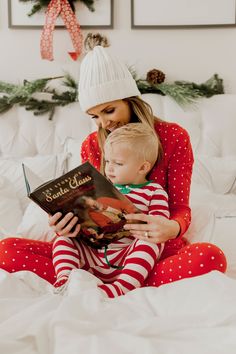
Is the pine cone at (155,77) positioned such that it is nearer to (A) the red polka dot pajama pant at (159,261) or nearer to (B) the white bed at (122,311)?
(B) the white bed at (122,311)

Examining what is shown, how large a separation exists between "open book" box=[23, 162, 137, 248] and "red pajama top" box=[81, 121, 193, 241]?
24 centimetres

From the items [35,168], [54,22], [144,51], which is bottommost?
[35,168]

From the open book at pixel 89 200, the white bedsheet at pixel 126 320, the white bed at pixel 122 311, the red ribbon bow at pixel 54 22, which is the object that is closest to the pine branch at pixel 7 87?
the red ribbon bow at pixel 54 22

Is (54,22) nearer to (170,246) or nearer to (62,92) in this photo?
(62,92)

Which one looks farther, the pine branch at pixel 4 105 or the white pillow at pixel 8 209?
the pine branch at pixel 4 105

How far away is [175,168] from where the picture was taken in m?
1.62

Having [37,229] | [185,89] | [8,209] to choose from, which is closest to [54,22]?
[185,89]

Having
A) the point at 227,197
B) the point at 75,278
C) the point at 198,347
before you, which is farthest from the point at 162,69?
the point at 198,347

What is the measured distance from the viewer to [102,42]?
2.67 metres

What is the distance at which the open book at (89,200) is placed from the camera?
131 cm

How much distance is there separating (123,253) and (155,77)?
4.54 ft

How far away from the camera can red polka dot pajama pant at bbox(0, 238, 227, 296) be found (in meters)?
1.31

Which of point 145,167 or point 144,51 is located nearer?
point 145,167

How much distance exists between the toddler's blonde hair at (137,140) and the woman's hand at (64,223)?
9.7 inches
